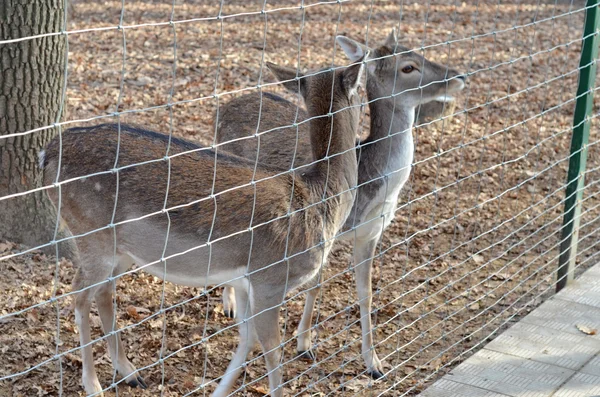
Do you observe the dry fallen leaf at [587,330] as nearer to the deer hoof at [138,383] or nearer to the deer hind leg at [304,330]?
the deer hind leg at [304,330]

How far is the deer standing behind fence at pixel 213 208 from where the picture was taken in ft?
12.3

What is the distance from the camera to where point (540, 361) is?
466 centimetres

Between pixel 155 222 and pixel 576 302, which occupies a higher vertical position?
pixel 155 222

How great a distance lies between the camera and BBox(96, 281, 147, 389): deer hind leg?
4.29 metres

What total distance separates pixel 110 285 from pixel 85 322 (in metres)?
0.25

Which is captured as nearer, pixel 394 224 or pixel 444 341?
pixel 444 341

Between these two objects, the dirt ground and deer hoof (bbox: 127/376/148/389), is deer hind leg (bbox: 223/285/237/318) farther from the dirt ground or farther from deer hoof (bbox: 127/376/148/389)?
deer hoof (bbox: 127/376/148/389)

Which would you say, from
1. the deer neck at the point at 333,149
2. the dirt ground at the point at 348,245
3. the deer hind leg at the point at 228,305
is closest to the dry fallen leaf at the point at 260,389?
the dirt ground at the point at 348,245

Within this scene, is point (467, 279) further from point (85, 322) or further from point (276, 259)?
point (85, 322)

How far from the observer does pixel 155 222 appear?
12.3ft

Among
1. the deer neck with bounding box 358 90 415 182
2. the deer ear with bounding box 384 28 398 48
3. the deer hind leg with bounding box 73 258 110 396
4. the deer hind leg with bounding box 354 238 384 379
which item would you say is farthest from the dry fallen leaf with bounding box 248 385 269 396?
the deer ear with bounding box 384 28 398 48

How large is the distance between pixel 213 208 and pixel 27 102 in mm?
1883

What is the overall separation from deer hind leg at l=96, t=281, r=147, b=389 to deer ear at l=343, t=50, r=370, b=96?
1.57 m

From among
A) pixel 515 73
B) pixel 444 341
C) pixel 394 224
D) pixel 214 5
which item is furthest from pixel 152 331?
pixel 214 5
